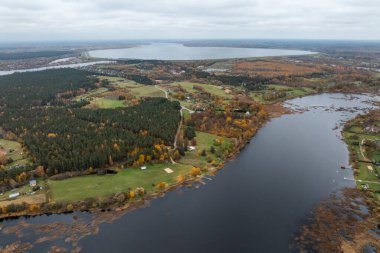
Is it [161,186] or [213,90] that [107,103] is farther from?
[161,186]

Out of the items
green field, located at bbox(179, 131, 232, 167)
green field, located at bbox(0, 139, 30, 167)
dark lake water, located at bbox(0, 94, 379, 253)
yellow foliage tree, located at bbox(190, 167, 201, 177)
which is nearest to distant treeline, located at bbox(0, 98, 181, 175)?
green field, located at bbox(0, 139, 30, 167)

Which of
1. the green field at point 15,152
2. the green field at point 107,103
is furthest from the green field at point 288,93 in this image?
the green field at point 15,152

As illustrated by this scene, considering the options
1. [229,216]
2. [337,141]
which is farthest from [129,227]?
[337,141]

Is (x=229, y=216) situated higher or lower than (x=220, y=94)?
lower

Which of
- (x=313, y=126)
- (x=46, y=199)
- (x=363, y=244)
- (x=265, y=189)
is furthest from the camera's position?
(x=313, y=126)

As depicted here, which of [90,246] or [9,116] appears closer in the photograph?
[90,246]

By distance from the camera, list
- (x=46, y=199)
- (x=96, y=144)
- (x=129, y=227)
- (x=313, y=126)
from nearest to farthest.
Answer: (x=129, y=227), (x=46, y=199), (x=96, y=144), (x=313, y=126)

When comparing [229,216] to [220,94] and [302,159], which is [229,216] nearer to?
[302,159]

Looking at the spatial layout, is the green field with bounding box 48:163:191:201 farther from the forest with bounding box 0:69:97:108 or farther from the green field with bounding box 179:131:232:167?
the forest with bounding box 0:69:97:108
